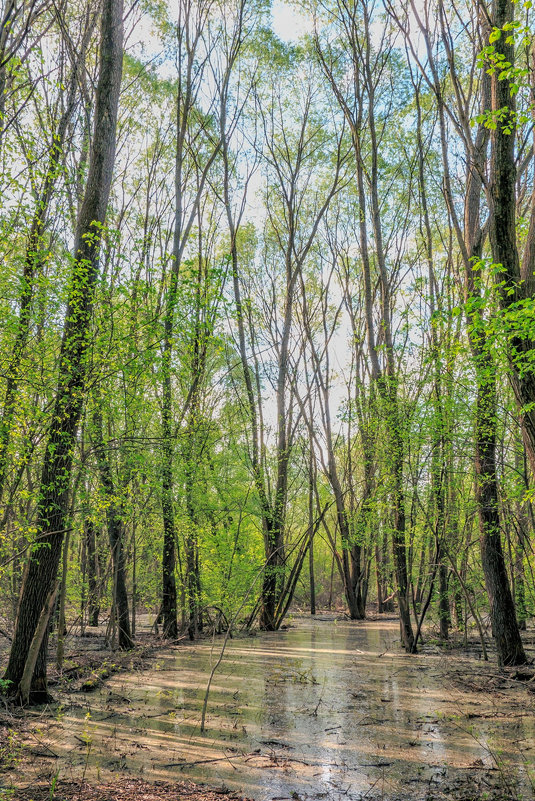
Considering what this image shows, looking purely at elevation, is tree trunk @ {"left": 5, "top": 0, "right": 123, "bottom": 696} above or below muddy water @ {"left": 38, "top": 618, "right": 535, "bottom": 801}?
above

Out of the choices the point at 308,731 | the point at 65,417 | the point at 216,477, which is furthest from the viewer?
the point at 216,477

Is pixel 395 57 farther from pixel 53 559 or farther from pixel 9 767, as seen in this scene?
pixel 9 767

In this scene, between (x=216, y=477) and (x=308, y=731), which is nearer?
(x=308, y=731)

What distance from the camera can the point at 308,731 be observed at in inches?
196

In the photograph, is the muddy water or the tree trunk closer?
the muddy water

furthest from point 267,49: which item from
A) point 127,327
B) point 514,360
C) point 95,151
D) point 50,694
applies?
point 50,694

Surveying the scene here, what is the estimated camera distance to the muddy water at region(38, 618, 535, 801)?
382 cm

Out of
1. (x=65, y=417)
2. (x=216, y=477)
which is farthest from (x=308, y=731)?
(x=216, y=477)

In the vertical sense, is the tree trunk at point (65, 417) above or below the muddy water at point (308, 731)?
above

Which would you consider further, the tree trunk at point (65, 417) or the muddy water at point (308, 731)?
the tree trunk at point (65, 417)

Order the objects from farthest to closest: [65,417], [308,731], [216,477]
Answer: [216,477], [65,417], [308,731]

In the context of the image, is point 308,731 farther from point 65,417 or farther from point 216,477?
point 216,477

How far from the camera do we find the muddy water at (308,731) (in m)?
3.82

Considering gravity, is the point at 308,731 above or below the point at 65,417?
below
